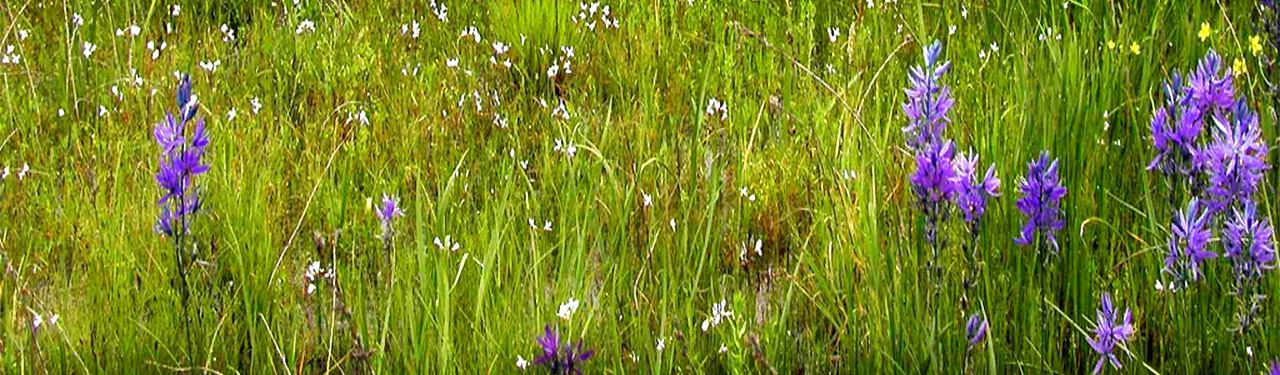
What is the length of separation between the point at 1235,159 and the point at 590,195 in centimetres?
123

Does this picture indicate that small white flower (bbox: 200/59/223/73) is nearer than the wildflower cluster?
No

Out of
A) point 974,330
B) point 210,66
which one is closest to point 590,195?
point 974,330

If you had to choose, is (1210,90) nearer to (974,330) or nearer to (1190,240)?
(1190,240)

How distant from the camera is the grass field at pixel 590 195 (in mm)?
2381

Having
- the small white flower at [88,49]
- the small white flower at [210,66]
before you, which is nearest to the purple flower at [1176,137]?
the small white flower at [210,66]

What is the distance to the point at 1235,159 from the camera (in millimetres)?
1972

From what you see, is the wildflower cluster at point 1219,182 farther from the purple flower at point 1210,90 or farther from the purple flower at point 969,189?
the purple flower at point 969,189

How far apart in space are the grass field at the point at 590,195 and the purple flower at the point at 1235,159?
0.15 metres

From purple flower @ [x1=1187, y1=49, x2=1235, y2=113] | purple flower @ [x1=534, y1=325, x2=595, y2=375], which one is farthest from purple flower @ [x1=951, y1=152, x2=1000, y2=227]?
purple flower @ [x1=534, y1=325, x2=595, y2=375]

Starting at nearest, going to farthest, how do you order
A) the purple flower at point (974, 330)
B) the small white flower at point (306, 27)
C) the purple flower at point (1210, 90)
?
the purple flower at point (974, 330)
the purple flower at point (1210, 90)
the small white flower at point (306, 27)

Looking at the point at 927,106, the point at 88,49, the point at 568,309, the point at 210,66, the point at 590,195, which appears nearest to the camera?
the point at 927,106

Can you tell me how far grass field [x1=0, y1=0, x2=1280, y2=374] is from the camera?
2.38 m

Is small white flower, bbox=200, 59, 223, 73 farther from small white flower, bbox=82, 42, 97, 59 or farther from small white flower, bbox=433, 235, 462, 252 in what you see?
small white flower, bbox=433, 235, 462, 252

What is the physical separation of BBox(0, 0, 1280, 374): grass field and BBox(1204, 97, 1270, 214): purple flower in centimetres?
15
